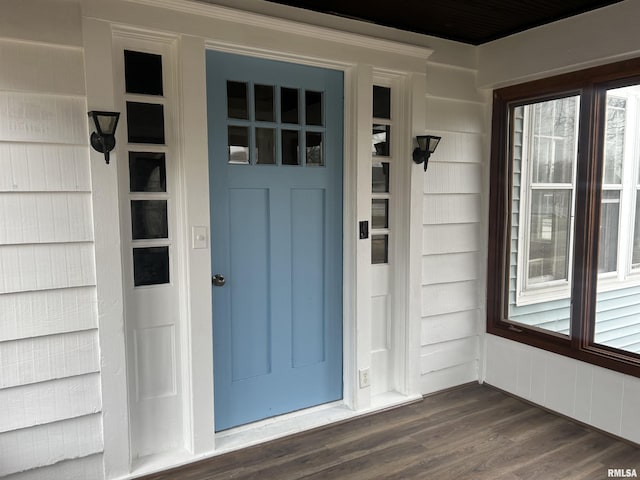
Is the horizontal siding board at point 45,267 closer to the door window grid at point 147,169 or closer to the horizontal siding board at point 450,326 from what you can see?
the door window grid at point 147,169

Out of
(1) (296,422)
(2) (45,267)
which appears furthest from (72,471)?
(1) (296,422)

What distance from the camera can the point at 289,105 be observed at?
2756 millimetres

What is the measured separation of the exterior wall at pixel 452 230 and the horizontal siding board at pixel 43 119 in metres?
2.09

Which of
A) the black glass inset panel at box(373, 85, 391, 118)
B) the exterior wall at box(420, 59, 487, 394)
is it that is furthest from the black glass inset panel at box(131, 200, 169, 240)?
the exterior wall at box(420, 59, 487, 394)

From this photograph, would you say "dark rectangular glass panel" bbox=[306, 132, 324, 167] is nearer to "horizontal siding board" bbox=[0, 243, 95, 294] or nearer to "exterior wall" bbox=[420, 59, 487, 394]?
"exterior wall" bbox=[420, 59, 487, 394]

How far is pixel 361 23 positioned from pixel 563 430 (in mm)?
2760

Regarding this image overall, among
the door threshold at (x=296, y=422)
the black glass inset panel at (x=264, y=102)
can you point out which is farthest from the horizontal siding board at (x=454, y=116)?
the door threshold at (x=296, y=422)

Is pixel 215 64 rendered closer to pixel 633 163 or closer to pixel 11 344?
pixel 11 344

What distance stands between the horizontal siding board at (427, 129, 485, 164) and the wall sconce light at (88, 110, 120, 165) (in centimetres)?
200

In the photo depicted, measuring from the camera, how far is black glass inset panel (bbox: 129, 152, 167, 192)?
2350 millimetres

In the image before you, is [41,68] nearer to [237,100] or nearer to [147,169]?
[147,169]

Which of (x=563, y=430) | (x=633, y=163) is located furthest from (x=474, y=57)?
(x=563, y=430)

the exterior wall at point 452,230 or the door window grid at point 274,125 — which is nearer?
the door window grid at point 274,125

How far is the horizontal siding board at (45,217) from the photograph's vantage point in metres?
2.04
